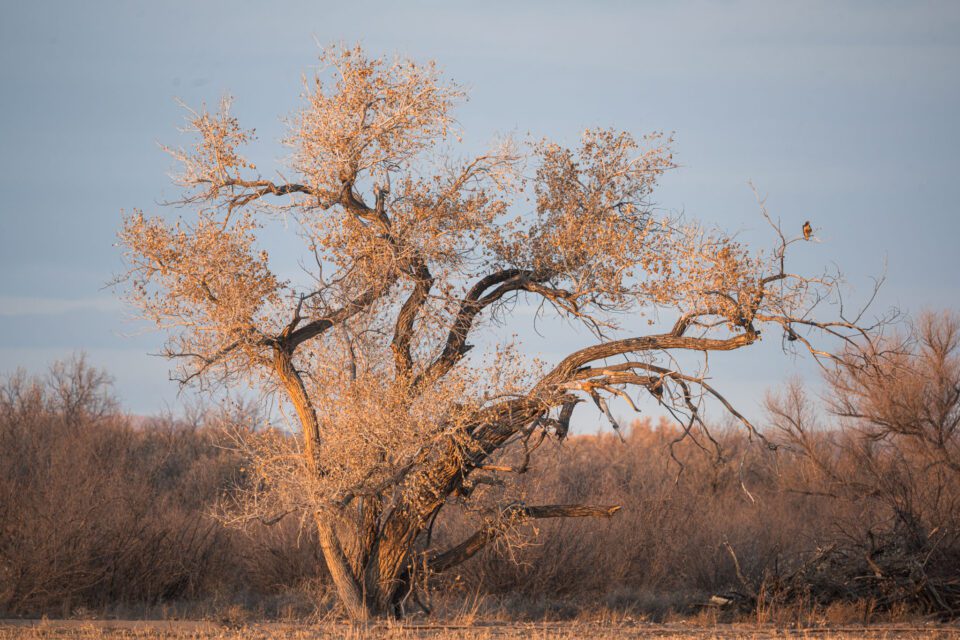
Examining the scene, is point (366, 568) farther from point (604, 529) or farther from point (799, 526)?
point (799, 526)

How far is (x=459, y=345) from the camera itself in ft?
48.2

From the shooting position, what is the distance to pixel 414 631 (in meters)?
12.9

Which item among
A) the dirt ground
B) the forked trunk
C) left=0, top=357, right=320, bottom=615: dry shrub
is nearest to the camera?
the dirt ground

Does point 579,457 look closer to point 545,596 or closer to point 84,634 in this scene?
point 545,596

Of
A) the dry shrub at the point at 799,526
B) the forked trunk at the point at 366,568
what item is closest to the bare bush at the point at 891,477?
the dry shrub at the point at 799,526

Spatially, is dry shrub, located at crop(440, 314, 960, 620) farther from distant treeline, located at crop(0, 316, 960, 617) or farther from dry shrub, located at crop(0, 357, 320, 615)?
dry shrub, located at crop(0, 357, 320, 615)

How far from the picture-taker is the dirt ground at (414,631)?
12.7 m

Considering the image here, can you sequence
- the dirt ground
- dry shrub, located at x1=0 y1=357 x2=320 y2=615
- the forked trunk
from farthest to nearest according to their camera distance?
dry shrub, located at x1=0 y1=357 x2=320 y2=615 → the forked trunk → the dirt ground

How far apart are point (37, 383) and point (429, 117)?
2731cm

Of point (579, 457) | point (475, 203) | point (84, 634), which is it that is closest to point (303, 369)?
point (475, 203)

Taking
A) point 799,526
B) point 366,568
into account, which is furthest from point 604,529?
point 366,568

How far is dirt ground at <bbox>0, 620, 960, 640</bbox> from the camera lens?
12656mm

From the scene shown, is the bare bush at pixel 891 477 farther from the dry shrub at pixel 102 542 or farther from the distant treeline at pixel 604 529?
the dry shrub at pixel 102 542

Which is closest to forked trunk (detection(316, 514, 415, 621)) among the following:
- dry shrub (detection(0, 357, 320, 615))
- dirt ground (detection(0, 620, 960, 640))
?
dirt ground (detection(0, 620, 960, 640))
